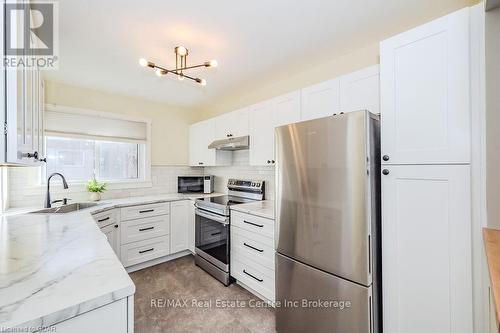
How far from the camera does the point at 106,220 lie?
2559mm

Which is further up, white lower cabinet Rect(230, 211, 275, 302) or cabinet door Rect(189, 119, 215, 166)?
cabinet door Rect(189, 119, 215, 166)

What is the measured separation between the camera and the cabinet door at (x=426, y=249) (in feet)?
3.84

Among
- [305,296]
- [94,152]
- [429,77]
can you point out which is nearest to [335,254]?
[305,296]

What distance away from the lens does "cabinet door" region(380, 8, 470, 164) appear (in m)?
1.17

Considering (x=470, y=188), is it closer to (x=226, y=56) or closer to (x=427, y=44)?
(x=427, y=44)

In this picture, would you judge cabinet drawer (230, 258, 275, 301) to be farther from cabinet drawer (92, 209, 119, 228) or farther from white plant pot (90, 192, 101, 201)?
white plant pot (90, 192, 101, 201)

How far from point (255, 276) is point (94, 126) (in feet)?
9.55

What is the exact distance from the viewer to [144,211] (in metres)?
2.95

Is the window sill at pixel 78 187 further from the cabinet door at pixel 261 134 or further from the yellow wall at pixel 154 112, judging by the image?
the cabinet door at pixel 261 134

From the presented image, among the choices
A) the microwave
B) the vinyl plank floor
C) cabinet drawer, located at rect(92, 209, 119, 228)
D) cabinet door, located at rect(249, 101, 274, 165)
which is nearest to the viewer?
the vinyl plank floor

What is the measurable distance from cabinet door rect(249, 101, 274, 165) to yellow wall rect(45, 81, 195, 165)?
5.78 feet

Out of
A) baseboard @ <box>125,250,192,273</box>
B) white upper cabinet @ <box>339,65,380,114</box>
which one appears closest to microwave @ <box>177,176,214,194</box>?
baseboard @ <box>125,250,192,273</box>

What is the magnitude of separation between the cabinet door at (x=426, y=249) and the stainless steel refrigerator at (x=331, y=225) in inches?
3.4

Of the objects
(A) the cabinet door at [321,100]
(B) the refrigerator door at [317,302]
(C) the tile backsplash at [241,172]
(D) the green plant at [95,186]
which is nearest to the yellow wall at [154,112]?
(C) the tile backsplash at [241,172]
